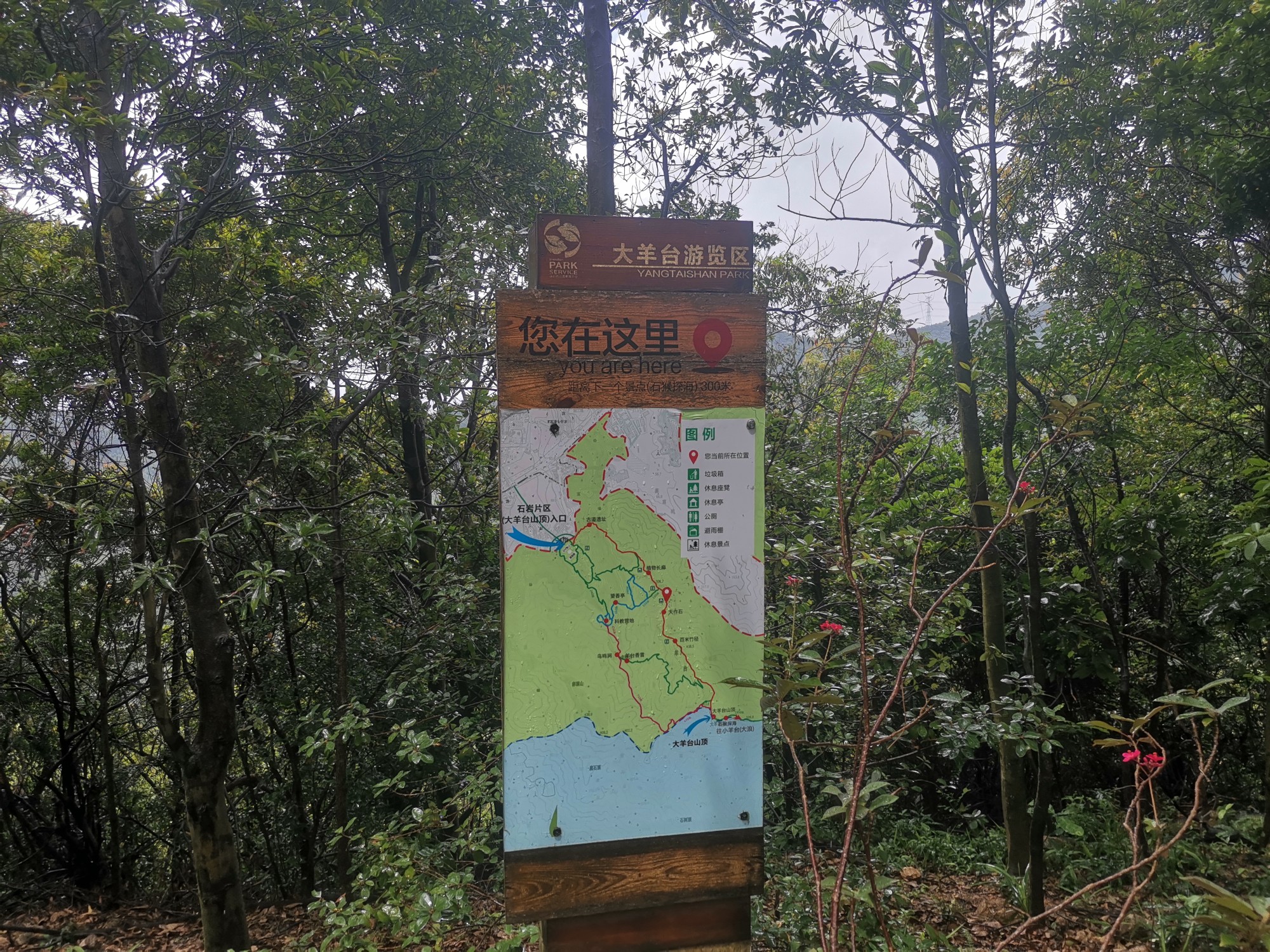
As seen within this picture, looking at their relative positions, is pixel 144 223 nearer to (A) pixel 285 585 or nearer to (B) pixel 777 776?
(A) pixel 285 585

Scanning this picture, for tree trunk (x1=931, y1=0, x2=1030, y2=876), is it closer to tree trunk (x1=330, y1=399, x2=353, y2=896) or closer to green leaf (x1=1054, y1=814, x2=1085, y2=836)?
green leaf (x1=1054, y1=814, x2=1085, y2=836)

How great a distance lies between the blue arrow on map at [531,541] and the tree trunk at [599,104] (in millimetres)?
2140

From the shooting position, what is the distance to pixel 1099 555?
506cm

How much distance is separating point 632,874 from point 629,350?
1.44 metres

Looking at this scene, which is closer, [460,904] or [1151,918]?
[460,904]

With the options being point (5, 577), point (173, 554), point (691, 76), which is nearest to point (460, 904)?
point (173, 554)

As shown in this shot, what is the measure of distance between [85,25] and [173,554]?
2.57 metres

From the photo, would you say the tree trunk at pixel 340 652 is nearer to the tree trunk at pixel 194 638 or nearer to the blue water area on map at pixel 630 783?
the tree trunk at pixel 194 638

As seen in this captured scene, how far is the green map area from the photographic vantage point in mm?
1917

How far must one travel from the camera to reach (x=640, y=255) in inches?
79.7

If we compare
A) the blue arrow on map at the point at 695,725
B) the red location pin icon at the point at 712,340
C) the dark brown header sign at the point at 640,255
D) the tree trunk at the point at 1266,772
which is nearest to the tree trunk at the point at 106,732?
the dark brown header sign at the point at 640,255

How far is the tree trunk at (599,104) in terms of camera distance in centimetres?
349

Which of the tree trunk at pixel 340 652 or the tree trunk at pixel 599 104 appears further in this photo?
the tree trunk at pixel 340 652

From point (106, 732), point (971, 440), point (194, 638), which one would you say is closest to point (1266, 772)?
point (971, 440)
